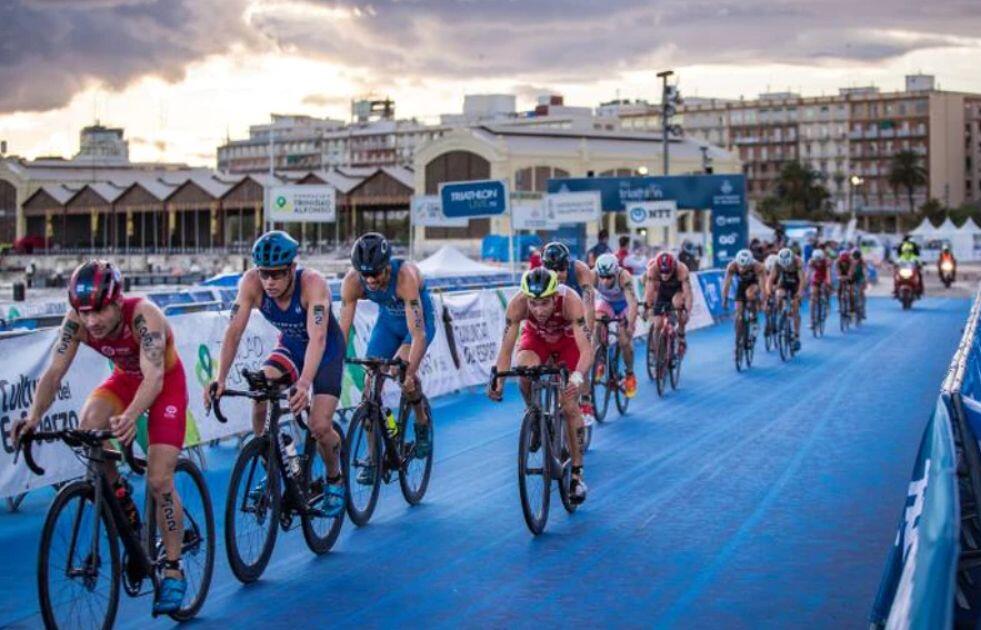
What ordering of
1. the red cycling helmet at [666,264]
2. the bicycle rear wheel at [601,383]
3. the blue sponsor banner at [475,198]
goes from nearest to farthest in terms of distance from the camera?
the bicycle rear wheel at [601,383]
the red cycling helmet at [666,264]
the blue sponsor banner at [475,198]

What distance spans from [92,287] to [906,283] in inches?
1410

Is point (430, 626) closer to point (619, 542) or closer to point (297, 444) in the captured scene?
point (619, 542)

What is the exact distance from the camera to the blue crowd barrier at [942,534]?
3.89 m

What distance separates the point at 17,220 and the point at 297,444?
A: 420 ft

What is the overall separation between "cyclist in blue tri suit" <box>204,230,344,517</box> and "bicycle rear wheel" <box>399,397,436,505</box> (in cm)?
132

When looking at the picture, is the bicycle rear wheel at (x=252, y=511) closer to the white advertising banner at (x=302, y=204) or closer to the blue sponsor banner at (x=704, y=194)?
the white advertising banner at (x=302, y=204)

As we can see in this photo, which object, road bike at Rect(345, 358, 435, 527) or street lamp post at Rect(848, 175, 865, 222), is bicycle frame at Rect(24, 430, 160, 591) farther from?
street lamp post at Rect(848, 175, 865, 222)

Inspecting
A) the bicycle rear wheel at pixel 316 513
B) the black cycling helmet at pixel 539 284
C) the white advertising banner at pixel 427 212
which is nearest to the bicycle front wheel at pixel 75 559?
the bicycle rear wheel at pixel 316 513

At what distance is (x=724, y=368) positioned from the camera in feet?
69.6

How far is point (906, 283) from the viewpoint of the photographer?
129ft

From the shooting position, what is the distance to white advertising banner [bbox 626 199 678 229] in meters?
39.4

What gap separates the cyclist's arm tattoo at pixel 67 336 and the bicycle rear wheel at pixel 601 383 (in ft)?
28.3

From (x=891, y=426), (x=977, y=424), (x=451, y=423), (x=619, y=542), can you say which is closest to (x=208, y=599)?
Result: (x=619, y=542)

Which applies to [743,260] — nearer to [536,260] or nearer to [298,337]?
[536,260]
